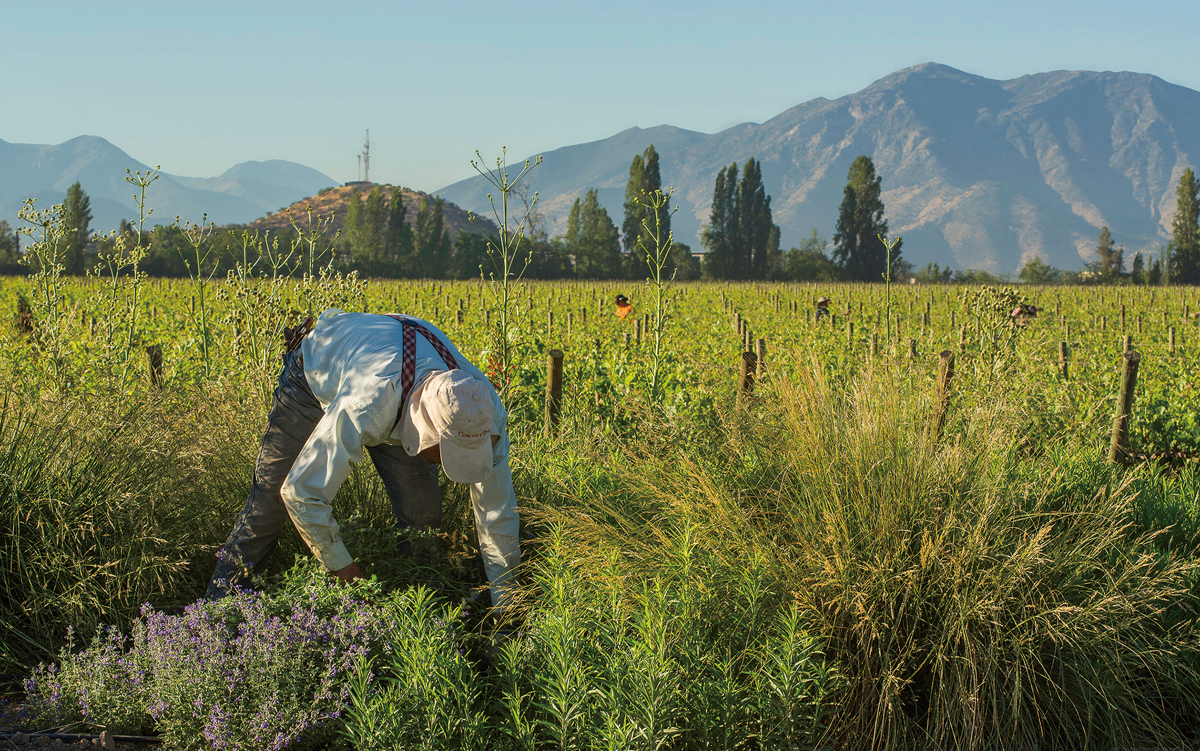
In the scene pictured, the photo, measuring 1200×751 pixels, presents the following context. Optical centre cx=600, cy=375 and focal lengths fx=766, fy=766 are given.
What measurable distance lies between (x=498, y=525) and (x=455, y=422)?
684mm

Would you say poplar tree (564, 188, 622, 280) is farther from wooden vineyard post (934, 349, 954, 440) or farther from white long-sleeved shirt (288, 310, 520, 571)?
white long-sleeved shirt (288, 310, 520, 571)

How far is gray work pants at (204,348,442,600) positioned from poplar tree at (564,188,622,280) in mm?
55781

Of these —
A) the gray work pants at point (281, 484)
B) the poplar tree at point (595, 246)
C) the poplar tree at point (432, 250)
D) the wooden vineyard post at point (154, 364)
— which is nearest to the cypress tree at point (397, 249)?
the poplar tree at point (432, 250)

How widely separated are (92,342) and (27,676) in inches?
144

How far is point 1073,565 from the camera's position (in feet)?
9.34

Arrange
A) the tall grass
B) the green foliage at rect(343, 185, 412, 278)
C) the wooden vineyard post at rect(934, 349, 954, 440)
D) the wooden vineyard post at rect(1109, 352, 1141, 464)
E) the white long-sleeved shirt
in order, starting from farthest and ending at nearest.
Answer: the green foliage at rect(343, 185, 412, 278), the wooden vineyard post at rect(1109, 352, 1141, 464), the wooden vineyard post at rect(934, 349, 954, 440), the white long-sleeved shirt, the tall grass

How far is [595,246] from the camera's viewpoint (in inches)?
2440

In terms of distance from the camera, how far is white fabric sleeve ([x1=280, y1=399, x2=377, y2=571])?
271 centimetres

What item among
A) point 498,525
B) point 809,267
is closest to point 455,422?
point 498,525

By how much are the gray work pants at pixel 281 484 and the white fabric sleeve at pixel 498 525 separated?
1.13 ft

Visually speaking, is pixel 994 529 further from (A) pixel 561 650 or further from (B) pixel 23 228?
(B) pixel 23 228

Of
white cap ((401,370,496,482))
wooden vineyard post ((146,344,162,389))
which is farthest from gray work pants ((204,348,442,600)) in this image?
wooden vineyard post ((146,344,162,389))

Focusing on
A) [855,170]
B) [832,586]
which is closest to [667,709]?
[832,586]

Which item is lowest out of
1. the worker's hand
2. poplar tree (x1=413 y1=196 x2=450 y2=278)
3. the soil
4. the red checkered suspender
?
the soil
